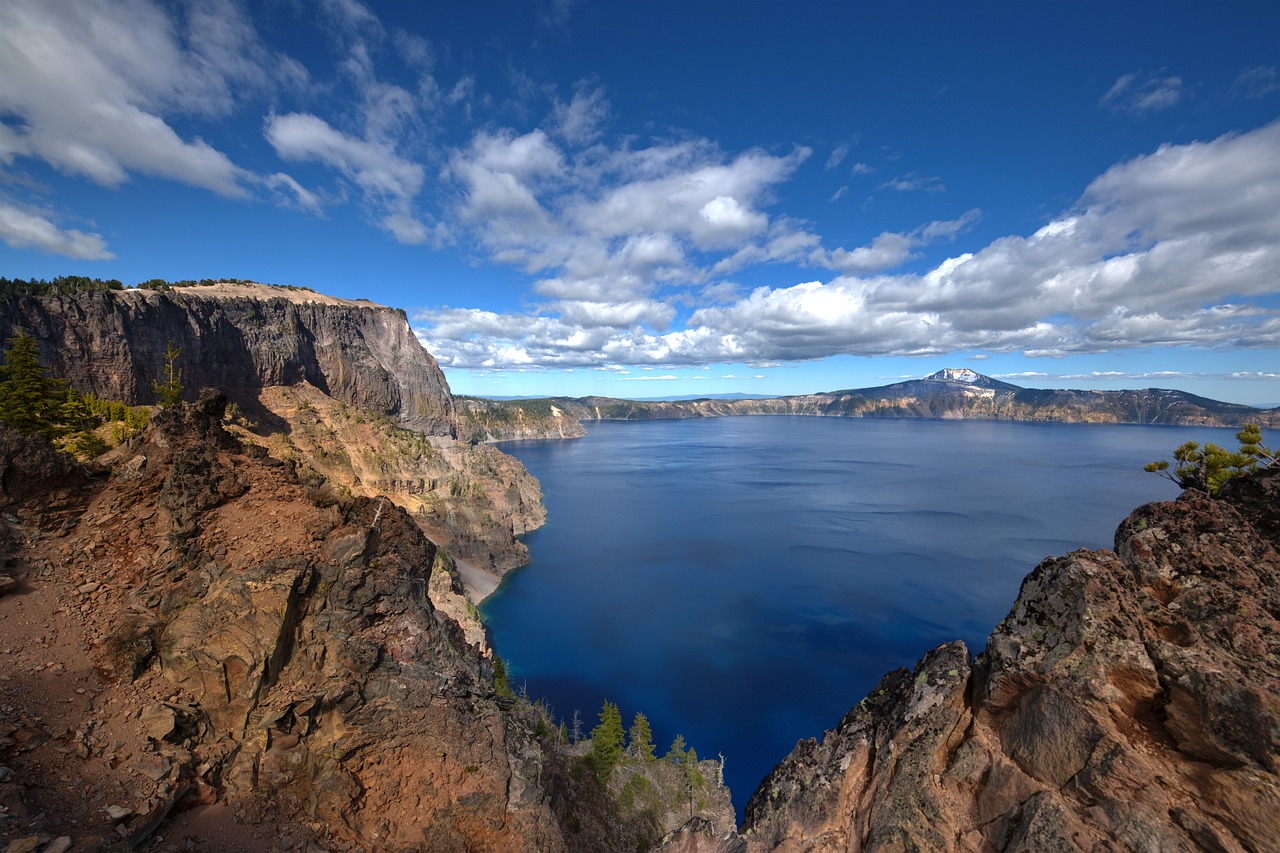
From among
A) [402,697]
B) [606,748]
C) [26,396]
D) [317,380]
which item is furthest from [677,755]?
[317,380]

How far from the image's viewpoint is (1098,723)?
8734 mm

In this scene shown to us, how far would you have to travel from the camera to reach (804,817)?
1140cm

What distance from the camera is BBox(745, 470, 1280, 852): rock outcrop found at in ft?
24.9

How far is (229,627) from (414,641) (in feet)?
15.8

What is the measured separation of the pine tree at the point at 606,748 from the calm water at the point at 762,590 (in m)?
12.2

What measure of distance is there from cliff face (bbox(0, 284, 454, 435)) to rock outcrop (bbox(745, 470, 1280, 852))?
2881 inches

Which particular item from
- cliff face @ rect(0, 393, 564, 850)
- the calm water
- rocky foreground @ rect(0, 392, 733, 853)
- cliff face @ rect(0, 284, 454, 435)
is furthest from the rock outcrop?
cliff face @ rect(0, 284, 454, 435)

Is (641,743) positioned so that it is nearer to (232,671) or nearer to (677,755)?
(677,755)

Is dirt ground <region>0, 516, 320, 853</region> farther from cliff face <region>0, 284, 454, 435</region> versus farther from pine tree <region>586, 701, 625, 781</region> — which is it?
cliff face <region>0, 284, 454, 435</region>

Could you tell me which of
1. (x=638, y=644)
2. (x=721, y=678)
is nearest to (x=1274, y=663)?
(x=721, y=678)

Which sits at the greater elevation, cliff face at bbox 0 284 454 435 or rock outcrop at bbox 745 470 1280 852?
cliff face at bbox 0 284 454 435

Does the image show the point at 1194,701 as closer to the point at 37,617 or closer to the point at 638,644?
the point at 37,617

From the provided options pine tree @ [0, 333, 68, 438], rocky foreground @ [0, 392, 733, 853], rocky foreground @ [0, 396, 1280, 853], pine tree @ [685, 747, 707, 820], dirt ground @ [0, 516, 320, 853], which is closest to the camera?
rocky foreground @ [0, 396, 1280, 853]

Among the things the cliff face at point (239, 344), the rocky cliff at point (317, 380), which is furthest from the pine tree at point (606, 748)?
the cliff face at point (239, 344)
